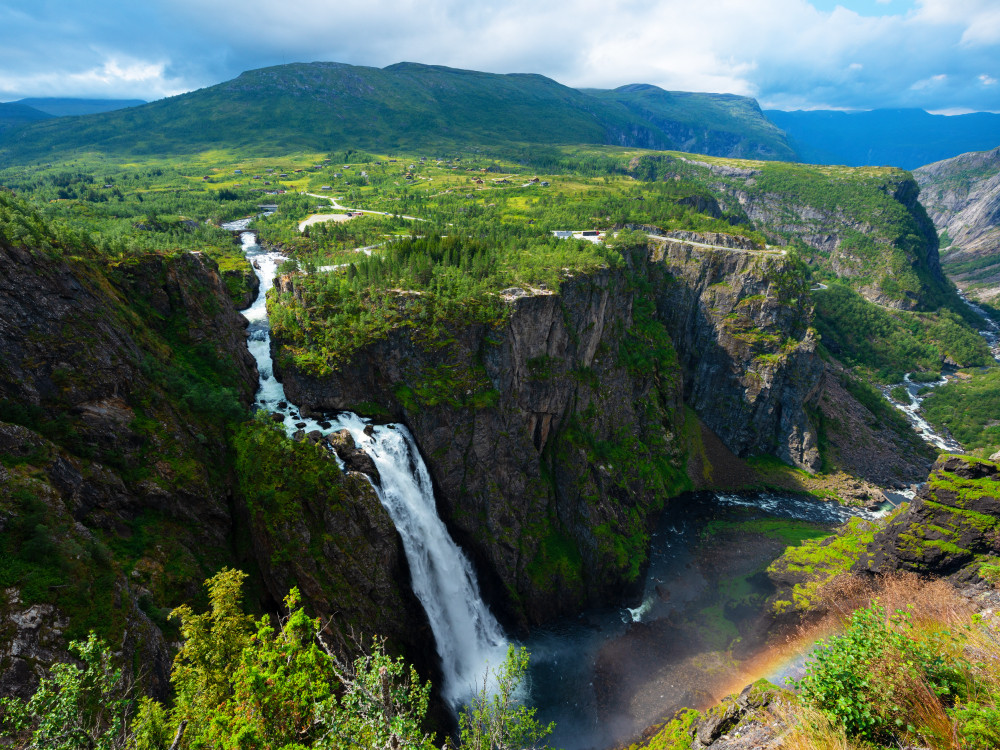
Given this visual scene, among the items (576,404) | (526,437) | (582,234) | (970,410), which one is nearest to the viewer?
(526,437)

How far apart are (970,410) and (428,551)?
134 metres

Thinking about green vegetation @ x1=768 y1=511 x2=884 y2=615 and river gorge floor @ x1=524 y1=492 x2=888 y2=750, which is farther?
green vegetation @ x1=768 y1=511 x2=884 y2=615

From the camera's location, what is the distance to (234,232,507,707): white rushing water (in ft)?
142

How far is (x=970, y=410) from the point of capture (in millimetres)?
105375

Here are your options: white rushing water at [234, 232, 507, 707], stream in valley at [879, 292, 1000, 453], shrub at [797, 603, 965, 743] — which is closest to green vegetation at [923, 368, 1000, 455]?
stream in valley at [879, 292, 1000, 453]

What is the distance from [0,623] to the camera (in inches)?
745

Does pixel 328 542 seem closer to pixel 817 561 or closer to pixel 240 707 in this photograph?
pixel 240 707

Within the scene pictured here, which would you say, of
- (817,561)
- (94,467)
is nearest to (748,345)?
(817,561)

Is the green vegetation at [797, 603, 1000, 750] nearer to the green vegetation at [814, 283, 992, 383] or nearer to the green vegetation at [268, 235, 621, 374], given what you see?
the green vegetation at [268, 235, 621, 374]

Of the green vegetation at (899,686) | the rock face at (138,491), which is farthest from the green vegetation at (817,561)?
the rock face at (138,491)

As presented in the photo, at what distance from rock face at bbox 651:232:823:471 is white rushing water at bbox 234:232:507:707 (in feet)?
210

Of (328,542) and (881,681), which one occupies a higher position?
Answer: (881,681)

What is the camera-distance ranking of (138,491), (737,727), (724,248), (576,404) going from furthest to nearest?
(724,248) → (576,404) → (138,491) → (737,727)

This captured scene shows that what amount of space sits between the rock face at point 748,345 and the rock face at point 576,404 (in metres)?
0.27
